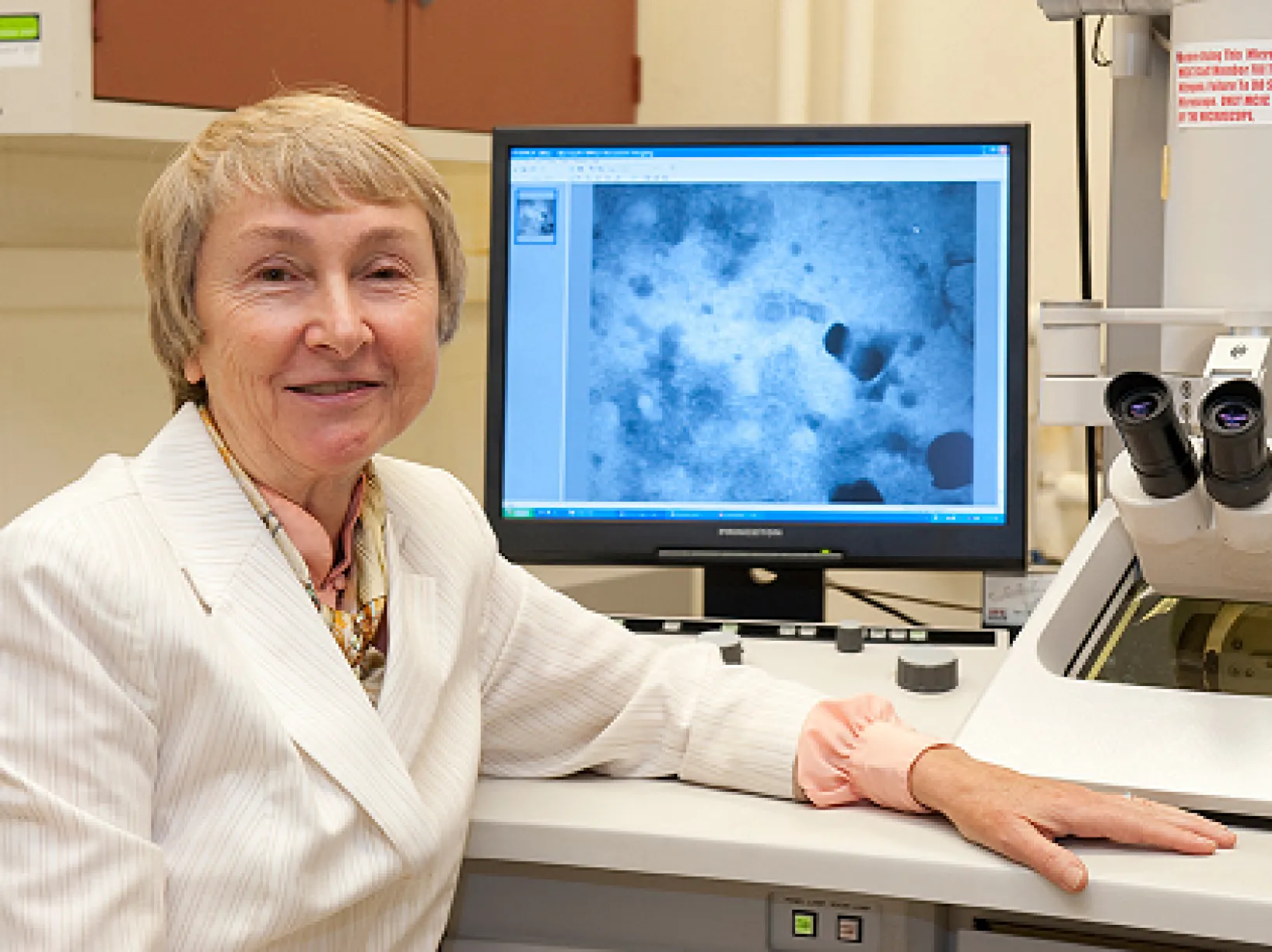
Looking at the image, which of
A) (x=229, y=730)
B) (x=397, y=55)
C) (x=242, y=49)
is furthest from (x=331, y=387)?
(x=397, y=55)

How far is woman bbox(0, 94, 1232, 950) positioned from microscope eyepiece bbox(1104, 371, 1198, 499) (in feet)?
0.77

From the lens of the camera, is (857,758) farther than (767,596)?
No

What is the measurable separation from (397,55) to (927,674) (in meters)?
1.15

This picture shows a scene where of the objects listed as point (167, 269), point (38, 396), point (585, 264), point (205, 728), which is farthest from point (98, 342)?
point (205, 728)

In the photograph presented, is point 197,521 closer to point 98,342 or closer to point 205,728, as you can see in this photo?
point 205,728

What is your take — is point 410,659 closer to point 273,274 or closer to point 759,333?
point 273,274

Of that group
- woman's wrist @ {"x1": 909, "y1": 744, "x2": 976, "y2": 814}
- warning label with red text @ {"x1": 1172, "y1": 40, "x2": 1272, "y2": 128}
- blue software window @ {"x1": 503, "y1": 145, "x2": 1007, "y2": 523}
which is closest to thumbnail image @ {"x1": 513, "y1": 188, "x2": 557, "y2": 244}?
blue software window @ {"x1": 503, "y1": 145, "x2": 1007, "y2": 523}

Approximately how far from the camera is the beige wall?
2070 millimetres

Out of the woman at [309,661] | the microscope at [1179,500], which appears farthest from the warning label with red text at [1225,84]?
the woman at [309,661]

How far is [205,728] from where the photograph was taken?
3.11 ft

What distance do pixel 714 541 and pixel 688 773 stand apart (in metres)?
0.44

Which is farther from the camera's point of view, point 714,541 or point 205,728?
point 714,541

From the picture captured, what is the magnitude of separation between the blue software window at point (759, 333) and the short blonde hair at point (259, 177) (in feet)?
1.81

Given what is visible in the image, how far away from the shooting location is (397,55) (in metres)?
2.09
